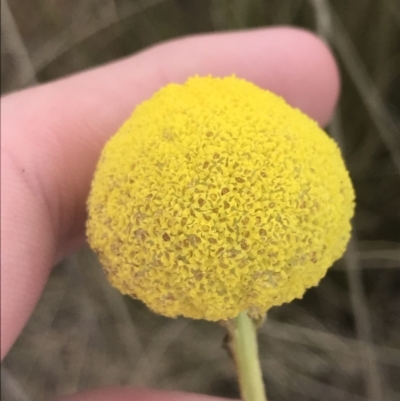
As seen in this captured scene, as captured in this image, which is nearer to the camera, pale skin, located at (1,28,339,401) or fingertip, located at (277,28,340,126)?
pale skin, located at (1,28,339,401)

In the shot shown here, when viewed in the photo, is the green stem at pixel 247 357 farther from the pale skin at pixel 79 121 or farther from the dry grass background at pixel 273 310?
the dry grass background at pixel 273 310

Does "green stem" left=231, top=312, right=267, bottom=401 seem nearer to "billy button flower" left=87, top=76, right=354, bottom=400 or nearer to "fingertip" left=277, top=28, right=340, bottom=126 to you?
"billy button flower" left=87, top=76, right=354, bottom=400

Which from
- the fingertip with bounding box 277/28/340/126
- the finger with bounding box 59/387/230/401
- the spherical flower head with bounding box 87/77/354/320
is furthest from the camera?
the fingertip with bounding box 277/28/340/126

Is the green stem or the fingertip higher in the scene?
the fingertip

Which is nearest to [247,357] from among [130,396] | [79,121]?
[130,396]

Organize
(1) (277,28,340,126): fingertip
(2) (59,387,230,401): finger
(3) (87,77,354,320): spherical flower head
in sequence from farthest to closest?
(1) (277,28,340,126): fingertip < (2) (59,387,230,401): finger < (3) (87,77,354,320): spherical flower head

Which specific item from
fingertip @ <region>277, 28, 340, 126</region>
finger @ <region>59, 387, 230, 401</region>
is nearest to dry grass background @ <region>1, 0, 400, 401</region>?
fingertip @ <region>277, 28, 340, 126</region>

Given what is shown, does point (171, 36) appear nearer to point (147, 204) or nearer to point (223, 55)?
point (223, 55)

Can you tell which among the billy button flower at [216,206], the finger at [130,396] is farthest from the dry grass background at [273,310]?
the billy button flower at [216,206]
